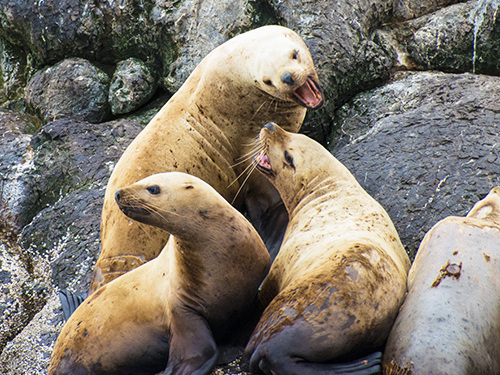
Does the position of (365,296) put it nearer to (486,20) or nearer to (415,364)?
(415,364)

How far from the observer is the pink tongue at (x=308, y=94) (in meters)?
5.85

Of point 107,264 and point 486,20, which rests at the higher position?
point 486,20

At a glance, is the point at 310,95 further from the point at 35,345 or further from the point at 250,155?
the point at 35,345

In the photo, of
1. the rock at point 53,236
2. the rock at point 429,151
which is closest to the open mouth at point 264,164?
the rock at point 429,151

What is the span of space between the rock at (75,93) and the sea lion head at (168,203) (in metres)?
5.05

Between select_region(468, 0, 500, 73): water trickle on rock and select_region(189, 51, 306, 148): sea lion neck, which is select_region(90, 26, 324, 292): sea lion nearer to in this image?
select_region(189, 51, 306, 148): sea lion neck

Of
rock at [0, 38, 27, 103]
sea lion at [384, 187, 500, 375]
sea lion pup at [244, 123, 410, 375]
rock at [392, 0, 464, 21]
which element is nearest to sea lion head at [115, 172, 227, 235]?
sea lion pup at [244, 123, 410, 375]

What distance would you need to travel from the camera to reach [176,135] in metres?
6.26

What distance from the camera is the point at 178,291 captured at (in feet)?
15.4

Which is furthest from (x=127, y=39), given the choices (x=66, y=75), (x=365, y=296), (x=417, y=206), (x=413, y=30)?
(x=365, y=296)

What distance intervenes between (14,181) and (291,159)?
3.92 metres

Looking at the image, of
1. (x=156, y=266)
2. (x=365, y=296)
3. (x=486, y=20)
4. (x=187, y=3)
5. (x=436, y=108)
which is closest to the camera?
(x=365, y=296)

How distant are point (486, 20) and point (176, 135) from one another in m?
4.21

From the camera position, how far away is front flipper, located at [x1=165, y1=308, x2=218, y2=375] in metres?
4.39
